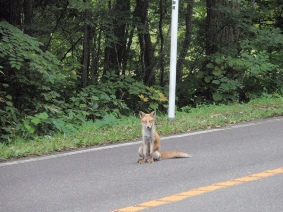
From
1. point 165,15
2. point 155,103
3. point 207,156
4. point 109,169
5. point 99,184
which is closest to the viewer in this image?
point 99,184

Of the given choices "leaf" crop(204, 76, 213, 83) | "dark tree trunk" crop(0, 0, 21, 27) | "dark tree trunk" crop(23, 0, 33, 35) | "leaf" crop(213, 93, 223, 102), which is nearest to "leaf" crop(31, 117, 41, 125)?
"dark tree trunk" crop(0, 0, 21, 27)

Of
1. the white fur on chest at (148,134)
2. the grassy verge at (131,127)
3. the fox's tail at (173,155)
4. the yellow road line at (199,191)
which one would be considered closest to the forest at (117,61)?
the grassy verge at (131,127)

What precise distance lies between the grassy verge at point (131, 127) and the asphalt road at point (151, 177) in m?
0.48

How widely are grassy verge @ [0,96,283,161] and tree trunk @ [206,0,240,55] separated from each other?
3486 mm

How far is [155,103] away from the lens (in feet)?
55.8

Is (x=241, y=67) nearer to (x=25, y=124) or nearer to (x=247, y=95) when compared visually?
(x=247, y=95)

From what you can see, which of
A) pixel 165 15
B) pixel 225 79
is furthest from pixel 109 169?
pixel 165 15

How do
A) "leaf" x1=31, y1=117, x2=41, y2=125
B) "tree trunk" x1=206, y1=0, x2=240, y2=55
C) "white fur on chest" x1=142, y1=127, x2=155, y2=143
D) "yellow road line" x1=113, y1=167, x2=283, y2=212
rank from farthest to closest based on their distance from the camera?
"tree trunk" x1=206, y1=0, x2=240, y2=55 → "leaf" x1=31, y1=117, x2=41, y2=125 → "white fur on chest" x1=142, y1=127, x2=155, y2=143 → "yellow road line" x1=113, y1=167, x2=283, y2=212

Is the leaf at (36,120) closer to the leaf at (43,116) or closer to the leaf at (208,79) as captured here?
the leaf at (43,116)

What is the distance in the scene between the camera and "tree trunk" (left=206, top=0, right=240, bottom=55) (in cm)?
1883

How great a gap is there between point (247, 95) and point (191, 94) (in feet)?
5.36

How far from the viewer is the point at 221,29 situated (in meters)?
19.1

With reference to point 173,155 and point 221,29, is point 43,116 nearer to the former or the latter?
point 173,155

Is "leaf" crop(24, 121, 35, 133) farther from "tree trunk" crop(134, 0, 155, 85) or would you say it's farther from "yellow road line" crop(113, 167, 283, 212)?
"tree trunk" crop(134, 0, 155, 85)
